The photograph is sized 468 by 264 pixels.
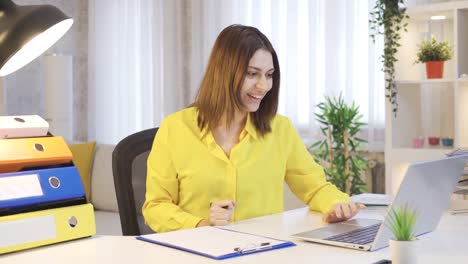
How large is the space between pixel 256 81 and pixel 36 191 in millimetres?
835

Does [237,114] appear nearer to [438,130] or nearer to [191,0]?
[438,130]

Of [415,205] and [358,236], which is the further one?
[358,236]

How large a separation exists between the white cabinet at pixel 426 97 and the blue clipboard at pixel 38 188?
8.00ft

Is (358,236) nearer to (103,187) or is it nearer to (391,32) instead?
(391,32)

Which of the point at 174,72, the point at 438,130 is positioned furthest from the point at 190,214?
the point at 174,72

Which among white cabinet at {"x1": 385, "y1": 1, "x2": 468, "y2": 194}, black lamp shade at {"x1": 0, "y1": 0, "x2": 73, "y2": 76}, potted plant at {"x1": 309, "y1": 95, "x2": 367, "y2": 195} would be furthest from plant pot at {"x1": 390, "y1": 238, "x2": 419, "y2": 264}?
potted plant at {"x1": 309, "y1": 95, "x2": 367, "y2": 195}

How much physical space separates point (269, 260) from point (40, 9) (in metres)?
0.77

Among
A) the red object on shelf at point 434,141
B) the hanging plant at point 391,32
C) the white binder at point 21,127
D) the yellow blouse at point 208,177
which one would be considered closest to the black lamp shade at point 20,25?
the white binder at point 21,127

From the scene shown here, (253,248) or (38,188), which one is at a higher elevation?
(38,188)

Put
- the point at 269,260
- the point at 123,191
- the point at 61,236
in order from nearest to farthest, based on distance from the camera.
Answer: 1. the point at 269,260
2. the point at 61,236
3. the point at 123,191

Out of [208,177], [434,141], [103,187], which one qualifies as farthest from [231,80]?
[103,187]

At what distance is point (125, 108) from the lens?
19.8 feet

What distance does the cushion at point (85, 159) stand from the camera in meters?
5.08

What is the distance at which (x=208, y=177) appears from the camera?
86.0 inches
